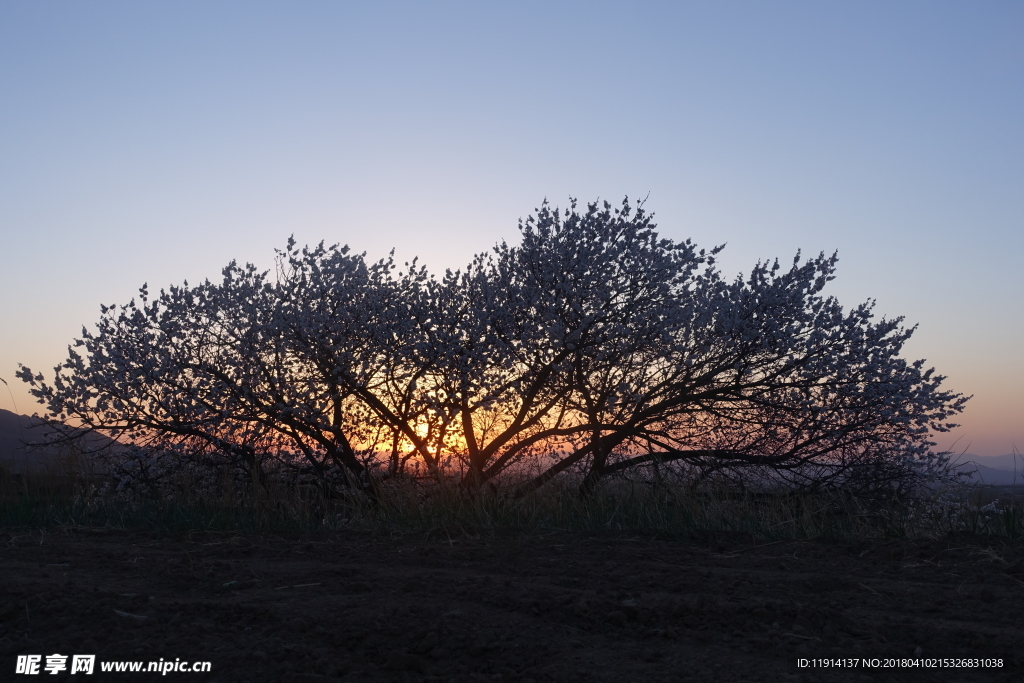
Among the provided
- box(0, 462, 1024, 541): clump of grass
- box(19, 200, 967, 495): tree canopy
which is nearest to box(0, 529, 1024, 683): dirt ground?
box(0, 462, 1024, 541): clump of grass

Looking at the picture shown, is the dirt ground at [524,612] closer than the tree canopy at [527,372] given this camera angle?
Yes

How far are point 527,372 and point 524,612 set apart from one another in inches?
325

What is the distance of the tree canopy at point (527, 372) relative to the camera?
1149cm

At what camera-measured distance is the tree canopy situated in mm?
11492

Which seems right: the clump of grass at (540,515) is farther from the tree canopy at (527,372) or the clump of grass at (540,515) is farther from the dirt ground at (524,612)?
the tree canopy at (527,372)

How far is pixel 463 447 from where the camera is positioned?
1216 cm

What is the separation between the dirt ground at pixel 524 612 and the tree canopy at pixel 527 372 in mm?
6473

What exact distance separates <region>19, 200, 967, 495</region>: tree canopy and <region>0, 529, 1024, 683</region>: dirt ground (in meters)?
6.47

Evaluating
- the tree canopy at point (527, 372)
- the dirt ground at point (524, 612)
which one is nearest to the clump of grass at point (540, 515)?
the dirt ground at point (524, 612)

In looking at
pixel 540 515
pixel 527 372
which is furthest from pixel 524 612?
pixel 527 372

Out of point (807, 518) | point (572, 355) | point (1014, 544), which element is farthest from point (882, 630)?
point (572, 355)

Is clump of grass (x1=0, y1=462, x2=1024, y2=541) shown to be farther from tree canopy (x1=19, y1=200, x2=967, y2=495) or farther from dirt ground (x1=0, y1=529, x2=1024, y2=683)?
tree canopy (x1=19, y1=200, x2=967, y2=495)

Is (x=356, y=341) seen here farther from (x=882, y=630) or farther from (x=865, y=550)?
(x=882, y=630)

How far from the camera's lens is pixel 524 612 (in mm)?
3564
